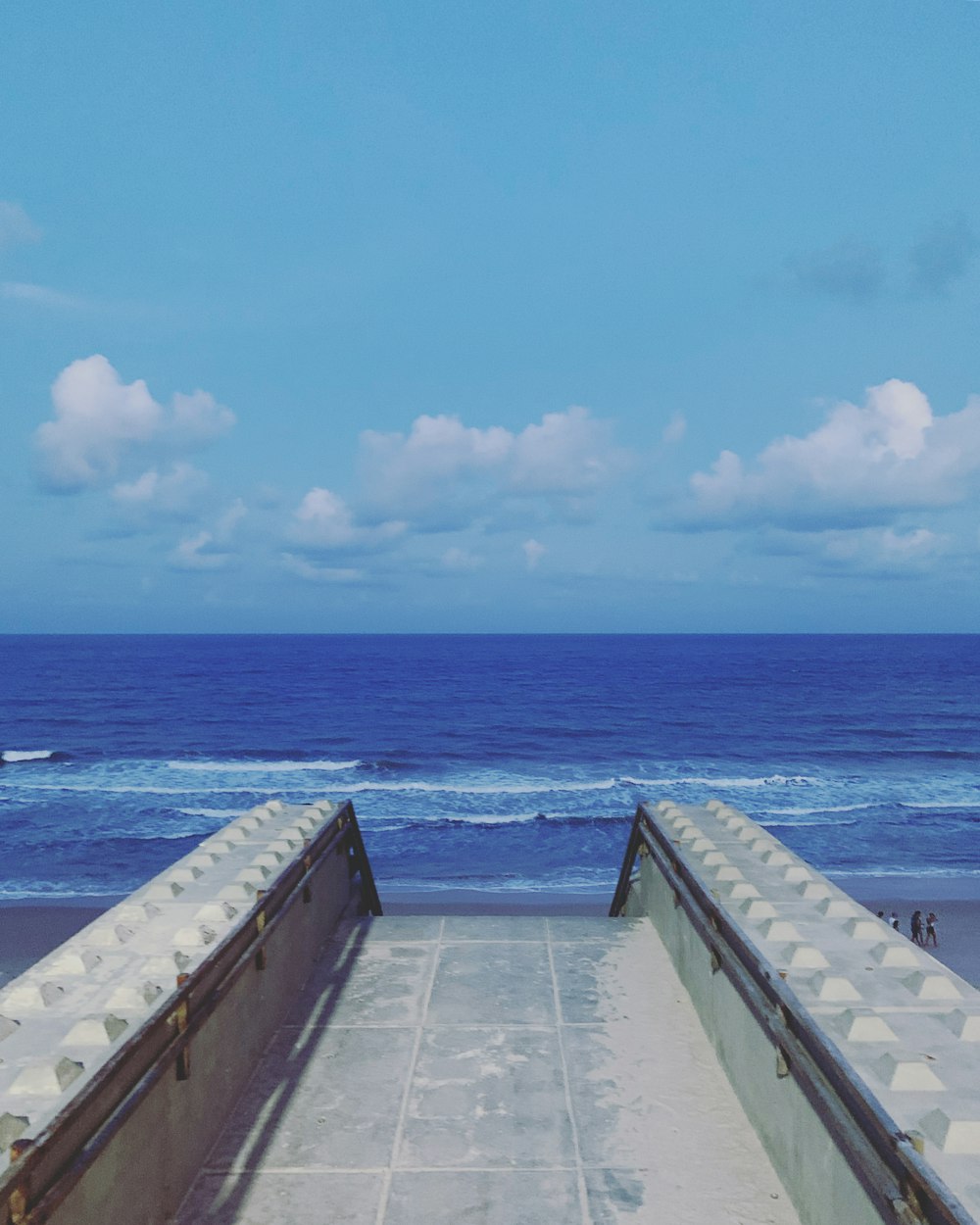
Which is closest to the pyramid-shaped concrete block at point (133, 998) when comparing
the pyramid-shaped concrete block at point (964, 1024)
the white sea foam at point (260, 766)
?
the pyramid-shaped concrete block at point (964, 1024)

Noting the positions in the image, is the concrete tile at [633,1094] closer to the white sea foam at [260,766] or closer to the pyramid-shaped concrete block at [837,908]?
the pyramid-shaped concrete block at [837,908]

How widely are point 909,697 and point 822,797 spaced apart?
50.1 meters

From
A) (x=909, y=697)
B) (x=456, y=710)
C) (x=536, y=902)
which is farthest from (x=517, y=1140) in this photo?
(x=909, y=697)

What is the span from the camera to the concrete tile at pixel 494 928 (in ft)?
23.8

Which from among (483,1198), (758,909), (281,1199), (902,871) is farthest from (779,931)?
(902,871)

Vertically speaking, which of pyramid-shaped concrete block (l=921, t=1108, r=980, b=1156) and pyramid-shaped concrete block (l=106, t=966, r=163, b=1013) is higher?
pyramid-shaped concrete block (l=921, t=1108, r=980, b=1156)

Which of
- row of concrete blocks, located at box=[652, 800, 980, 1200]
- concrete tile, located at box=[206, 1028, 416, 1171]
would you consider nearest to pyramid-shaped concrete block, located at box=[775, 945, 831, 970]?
row of concrete blocks, located at box=[652, 800, 980, 1200]

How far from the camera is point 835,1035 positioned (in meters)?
3.68

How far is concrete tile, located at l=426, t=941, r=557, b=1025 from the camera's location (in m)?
5.70

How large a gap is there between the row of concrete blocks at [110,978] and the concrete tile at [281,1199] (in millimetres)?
856

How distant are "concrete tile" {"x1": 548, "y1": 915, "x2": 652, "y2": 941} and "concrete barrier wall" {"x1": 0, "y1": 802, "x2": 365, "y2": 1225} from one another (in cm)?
209

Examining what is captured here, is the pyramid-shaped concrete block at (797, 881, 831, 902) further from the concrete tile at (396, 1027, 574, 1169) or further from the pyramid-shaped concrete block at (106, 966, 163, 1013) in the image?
the pyramid-shaped concrete block at (106, 966, 163, 1013)

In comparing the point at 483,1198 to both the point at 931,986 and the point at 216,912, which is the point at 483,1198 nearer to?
the point at 216,912

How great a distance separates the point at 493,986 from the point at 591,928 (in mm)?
1591
